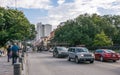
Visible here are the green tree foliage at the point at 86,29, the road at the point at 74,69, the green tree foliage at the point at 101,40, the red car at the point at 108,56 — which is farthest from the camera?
the green tree foliage at the point at 86,29

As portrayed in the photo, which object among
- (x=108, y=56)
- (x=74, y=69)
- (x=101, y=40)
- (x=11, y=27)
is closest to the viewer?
(x=74, y=69)

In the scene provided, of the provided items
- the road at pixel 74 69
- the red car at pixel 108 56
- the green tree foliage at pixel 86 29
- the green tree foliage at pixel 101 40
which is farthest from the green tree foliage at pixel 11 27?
the road at pixel 74 69

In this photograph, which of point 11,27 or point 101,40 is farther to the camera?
point 101,40

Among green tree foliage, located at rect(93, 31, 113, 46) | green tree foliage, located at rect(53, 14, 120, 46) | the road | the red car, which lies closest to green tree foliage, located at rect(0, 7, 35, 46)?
green tree foliage, located at rect(93, 31, 113, 46)

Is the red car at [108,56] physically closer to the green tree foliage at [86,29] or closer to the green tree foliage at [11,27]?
the green tree foliage at [11,27]

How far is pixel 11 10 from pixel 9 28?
5848 millimetres

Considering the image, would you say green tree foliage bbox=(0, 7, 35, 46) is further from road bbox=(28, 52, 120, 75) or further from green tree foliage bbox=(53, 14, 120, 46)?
road bbox=(28, 52, 120, 75)

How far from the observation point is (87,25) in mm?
84250

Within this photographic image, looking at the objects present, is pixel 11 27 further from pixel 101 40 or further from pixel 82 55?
pixel 82 55

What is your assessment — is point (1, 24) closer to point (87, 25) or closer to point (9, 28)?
point (9, 28)

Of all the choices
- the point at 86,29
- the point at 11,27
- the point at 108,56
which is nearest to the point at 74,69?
the point at 108,56

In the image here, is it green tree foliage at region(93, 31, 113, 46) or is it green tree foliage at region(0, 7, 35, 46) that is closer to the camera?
green tree foliage at region(0, 7, 35, 46)

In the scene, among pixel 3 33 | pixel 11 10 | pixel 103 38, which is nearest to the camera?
pixel 3 33

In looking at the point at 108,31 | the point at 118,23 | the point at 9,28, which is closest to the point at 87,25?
the point at 108,31
